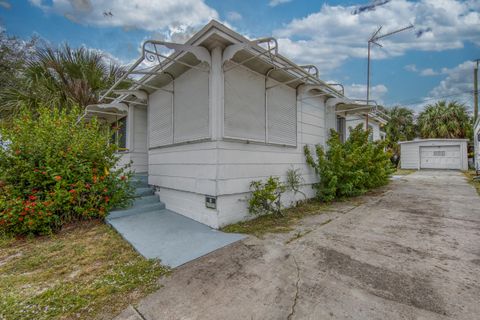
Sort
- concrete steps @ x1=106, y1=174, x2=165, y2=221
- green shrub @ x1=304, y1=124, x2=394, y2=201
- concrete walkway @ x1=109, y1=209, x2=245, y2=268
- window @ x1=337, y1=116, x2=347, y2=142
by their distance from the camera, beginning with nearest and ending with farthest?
concrete walkway @ x1=109, y1=209, x2=245, y2=268, concrete steps @ x1=106, y1=174, x2=165, y2=221, green shrub @ x1=304, y1=124, x2=394, y2=201, window @ x1=337, y1=116, x2=347, y2=142

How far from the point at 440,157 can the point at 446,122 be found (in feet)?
12.6

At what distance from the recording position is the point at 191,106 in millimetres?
4148

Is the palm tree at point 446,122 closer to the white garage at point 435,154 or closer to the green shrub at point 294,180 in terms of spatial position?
the white garage at point 435,154

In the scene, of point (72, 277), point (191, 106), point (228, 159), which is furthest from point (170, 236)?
point (191, 106)

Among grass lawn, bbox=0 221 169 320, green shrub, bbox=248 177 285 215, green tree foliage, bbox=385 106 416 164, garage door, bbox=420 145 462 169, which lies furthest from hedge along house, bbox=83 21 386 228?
green tree foliage, bbox=385 106 416 164

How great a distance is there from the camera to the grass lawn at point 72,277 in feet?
5.69

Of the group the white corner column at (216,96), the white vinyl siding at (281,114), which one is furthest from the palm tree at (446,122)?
the white corner column at (216,96)

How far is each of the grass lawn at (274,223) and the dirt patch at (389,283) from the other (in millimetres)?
1138

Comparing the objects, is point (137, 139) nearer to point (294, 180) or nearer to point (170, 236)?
point (170, 236)

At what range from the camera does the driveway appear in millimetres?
1656

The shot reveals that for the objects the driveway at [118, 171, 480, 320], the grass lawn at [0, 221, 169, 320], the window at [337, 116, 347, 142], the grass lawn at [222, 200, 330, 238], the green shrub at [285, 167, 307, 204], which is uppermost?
the window at [337, 116, 347, 142]

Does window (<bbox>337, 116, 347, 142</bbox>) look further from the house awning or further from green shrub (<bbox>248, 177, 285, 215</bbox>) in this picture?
the house awning

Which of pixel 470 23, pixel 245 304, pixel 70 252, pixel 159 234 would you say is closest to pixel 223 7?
pixel 159 234

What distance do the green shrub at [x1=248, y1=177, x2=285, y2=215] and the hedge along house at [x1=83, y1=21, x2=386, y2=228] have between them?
5.4 inches
